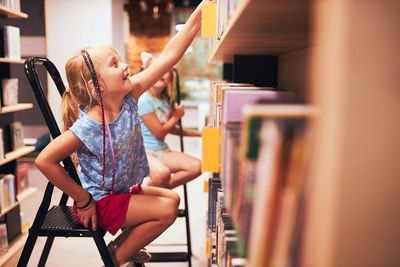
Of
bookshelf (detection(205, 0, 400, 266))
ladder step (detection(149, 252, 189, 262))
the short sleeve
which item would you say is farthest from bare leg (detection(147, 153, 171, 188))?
bookshelf (detection(205, 0, 400, 266))

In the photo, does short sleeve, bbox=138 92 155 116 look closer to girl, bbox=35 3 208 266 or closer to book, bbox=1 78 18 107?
girl, bbox=35 3 208 266

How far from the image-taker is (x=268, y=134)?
0.41 m

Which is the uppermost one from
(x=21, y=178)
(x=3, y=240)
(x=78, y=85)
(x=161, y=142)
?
(x=78, y=85)

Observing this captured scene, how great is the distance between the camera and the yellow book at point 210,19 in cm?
141

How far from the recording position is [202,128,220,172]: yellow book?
40.0 inches

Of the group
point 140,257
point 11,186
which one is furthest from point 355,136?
point 11,186

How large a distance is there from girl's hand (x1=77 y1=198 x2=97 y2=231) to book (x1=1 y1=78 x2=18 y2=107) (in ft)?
5.55

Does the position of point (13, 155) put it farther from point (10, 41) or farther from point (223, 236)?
point (223, 236)

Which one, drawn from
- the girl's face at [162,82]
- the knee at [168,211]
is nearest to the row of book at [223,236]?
the knee at [168,211]

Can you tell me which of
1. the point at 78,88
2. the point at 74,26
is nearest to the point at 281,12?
the point at 78,88

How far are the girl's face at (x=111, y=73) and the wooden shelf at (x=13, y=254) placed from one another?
1.63 metres

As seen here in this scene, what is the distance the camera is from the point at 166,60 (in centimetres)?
163

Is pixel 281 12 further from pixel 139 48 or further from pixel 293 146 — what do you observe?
pixel 139 48

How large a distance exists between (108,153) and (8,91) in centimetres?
168
